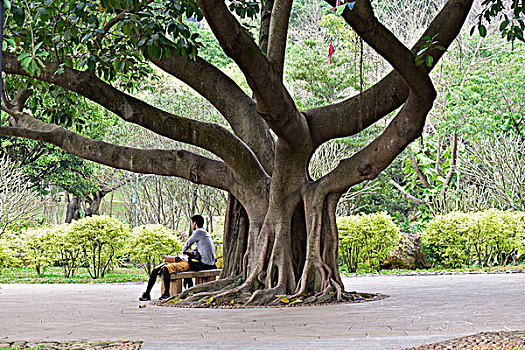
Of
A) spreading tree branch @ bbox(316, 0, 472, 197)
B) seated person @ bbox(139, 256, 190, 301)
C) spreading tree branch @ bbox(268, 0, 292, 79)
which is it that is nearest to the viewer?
spreading tree branch @ bbox(316, 0, 472, 197)

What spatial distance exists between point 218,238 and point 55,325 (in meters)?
14.9

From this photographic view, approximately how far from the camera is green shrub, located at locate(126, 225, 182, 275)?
15.6m

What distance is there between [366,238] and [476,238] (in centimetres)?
312

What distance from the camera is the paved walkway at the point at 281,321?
16.7 feet

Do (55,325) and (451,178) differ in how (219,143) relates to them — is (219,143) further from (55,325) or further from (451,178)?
(451,178)

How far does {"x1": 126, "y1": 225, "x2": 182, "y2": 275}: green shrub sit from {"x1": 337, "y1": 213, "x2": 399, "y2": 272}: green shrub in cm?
457

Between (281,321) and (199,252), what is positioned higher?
(199,252)

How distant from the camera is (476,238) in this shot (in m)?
16.8

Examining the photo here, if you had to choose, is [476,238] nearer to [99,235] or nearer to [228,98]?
[228,98]

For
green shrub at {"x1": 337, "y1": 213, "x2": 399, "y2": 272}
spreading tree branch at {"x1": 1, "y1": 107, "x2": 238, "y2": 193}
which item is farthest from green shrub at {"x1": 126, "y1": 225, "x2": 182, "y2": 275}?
spreading tree branch at {"x1": 1, "y1": 107, "x2": 238, "y2": 193}

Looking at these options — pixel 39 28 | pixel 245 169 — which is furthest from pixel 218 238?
pixel 39 28

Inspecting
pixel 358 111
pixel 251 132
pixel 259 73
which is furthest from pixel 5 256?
pixel 259 73

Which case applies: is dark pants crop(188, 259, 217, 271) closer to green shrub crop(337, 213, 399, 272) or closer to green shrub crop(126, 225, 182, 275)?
green shrub crop(126, 225, 182, 275)

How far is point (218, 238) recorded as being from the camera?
2142 centimetres
